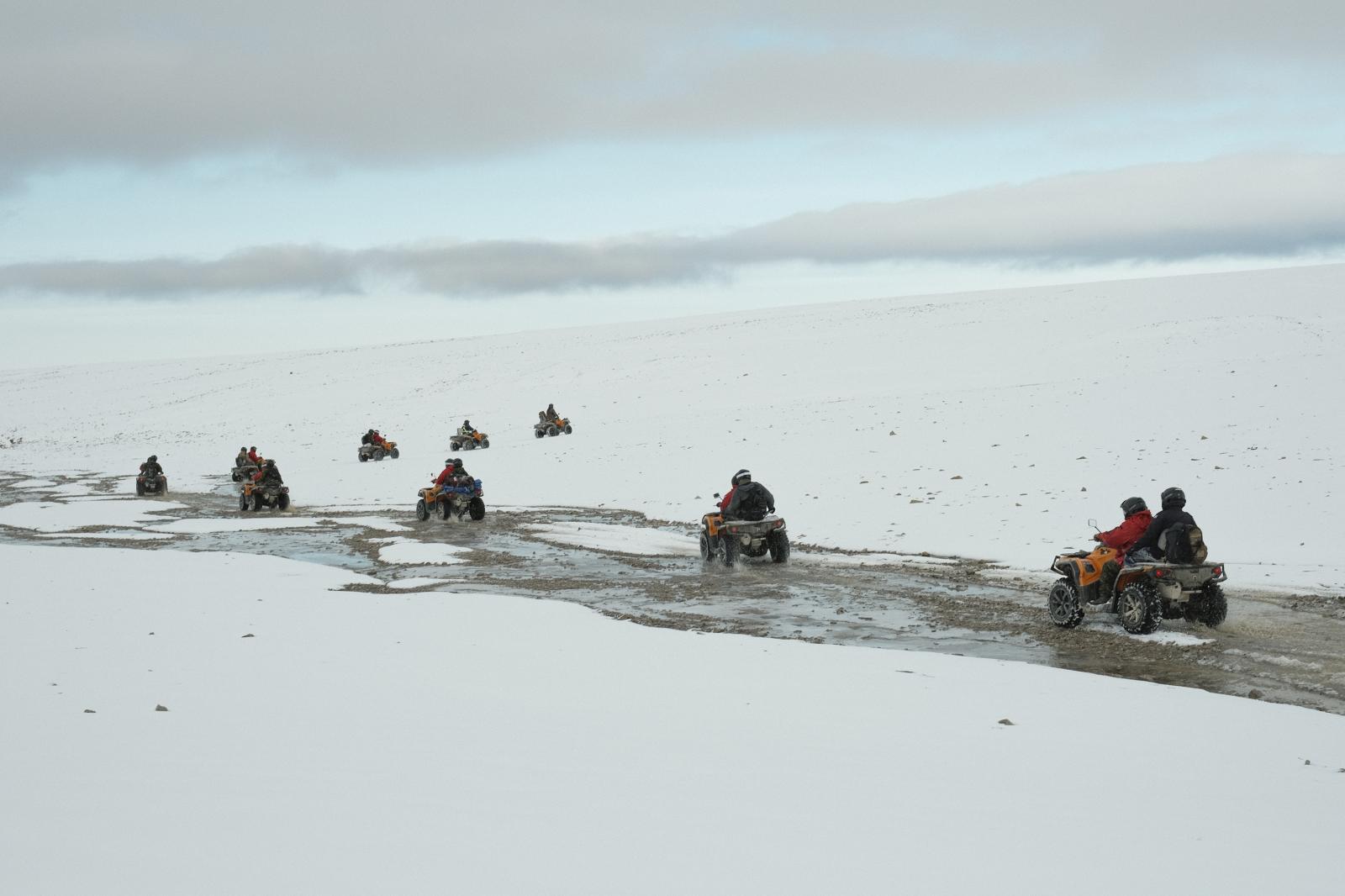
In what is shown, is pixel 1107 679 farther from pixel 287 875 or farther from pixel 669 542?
pixel 669 542

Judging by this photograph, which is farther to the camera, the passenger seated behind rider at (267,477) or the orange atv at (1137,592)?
the passenger seated behind rider at (267,477)

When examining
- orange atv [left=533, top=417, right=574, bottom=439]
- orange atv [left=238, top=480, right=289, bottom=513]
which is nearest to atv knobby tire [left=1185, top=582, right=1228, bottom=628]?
orange atv [left=238, top=480, right=289, bottom=513]

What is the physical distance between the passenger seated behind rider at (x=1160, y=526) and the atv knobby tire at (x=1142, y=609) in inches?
17.3

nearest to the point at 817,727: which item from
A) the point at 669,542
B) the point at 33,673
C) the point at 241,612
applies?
the point at 33,673

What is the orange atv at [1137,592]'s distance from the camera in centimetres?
1109

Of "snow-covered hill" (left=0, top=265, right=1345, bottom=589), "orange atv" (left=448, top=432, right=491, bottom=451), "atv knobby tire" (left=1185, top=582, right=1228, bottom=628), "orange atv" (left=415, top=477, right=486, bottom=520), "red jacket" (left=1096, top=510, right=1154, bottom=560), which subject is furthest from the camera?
"orange atv" (left=448, top=432, right=491, bottom=451)

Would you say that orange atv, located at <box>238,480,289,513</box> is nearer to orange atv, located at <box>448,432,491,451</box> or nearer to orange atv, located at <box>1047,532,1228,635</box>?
orange atv, located at <box>448,432,491,451</box>

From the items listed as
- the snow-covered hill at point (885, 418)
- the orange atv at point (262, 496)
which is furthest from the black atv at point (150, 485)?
the orange atv at point (262, 496)

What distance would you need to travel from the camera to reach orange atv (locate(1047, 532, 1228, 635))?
11.1m

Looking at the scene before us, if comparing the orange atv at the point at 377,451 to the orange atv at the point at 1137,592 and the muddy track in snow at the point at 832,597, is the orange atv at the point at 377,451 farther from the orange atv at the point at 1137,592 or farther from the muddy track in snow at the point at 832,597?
the orange atv at the point at 1137,592

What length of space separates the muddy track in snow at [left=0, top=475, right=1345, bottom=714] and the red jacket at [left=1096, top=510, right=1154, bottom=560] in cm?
79

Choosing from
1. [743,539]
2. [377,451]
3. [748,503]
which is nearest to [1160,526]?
[743,539]

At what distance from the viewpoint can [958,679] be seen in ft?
28.9

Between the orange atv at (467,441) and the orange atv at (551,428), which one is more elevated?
the orange atv at (551,428)
